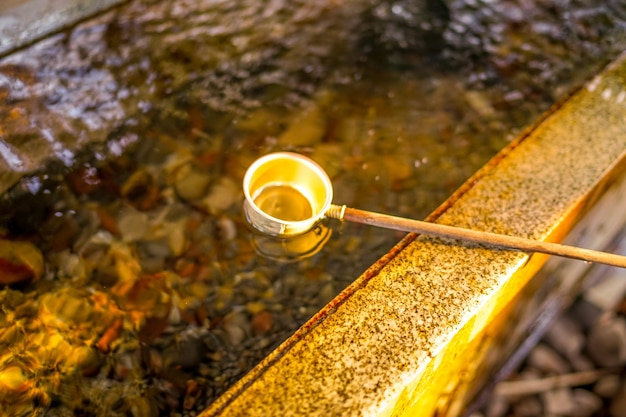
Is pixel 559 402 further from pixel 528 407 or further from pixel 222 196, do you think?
pixel 222 196

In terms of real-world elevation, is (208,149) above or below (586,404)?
above

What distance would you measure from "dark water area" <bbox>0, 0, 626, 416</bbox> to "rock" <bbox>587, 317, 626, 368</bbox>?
123 cm

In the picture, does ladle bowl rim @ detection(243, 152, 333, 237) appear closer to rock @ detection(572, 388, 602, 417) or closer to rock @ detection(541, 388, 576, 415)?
rock @ detection(541, 388, 576, 415)

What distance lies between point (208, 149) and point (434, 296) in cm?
134

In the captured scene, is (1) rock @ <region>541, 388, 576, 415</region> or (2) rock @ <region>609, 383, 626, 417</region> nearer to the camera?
(2) rock @ <region>609, 383, 626, 417</region>

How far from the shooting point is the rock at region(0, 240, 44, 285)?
1.87m

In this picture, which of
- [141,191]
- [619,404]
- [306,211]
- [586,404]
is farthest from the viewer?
[586,404]

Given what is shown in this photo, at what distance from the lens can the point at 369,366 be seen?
145 cm

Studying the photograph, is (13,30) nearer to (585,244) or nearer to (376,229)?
(376,229)

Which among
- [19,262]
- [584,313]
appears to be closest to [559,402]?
[584,313]

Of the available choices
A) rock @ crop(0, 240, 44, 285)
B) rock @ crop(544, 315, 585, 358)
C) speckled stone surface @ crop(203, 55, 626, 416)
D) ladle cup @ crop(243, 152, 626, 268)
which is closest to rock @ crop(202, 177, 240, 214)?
ladle cup @ crop(243, 152, 626, 268)

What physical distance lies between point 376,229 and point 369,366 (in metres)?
0.84

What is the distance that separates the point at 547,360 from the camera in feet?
9.32

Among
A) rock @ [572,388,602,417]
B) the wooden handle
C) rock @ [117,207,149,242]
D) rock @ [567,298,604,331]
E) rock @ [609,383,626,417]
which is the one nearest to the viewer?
the wooden handle
